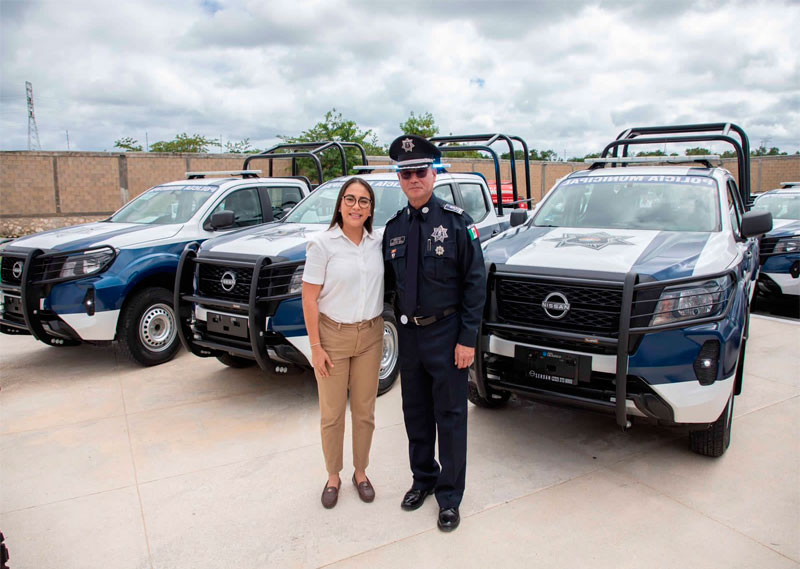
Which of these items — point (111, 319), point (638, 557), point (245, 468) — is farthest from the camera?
point (111, 319)

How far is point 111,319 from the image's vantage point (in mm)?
5719

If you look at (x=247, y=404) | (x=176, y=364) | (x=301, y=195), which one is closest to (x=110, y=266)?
(x=176, y=364)

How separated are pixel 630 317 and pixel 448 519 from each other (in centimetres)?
151

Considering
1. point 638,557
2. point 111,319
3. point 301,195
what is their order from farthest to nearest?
point 301,195, point 111,319, point 638,557

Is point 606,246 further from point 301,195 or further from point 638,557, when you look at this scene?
point 301,195

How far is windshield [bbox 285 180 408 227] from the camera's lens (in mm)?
5764

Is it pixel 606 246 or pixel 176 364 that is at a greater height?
pixel 606 246

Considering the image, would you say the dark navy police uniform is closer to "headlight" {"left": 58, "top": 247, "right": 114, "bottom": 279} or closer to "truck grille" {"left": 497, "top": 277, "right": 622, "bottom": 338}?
"truck grille" {"left": 497, "top": 277, "right": 622, "bottom": 338}

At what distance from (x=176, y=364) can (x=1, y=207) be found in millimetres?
17738

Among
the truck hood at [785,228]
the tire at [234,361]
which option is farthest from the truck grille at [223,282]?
the truck hood at [785,228]

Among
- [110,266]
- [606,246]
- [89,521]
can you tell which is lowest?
[89,521]

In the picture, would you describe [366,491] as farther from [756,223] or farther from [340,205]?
[756,223]

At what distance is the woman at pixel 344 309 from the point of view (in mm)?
3264

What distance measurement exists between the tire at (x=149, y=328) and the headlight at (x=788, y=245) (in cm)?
770
